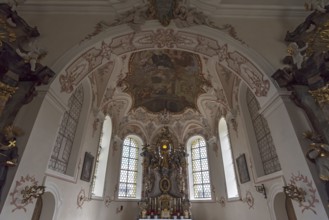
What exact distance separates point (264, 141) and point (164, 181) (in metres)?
5.81

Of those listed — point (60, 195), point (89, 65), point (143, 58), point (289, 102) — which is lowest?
point (60, 195)

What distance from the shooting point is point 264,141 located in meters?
5.96

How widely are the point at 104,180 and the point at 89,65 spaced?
A: 19.5 ft

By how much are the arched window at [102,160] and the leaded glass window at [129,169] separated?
1.61 meters

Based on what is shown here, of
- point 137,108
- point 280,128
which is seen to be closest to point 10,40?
point 280,128

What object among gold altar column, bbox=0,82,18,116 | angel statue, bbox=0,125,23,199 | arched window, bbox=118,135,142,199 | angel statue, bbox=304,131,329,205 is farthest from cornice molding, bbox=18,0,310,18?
arched window, bbox=118,135,142,199

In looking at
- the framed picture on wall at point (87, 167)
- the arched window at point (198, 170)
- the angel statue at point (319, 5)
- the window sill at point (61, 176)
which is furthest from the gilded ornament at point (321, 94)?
the arched window at point (198, 170)

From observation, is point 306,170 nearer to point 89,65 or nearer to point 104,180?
point 89,65

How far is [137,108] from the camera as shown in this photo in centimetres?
1057

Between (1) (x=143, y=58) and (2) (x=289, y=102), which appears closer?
(2) (x=289, y=102)

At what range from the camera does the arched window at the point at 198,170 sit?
407 inches

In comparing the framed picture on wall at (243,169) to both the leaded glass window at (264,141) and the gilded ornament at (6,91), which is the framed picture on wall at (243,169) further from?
the gilded ornament at (6,91)

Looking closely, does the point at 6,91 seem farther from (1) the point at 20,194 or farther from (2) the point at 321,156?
(2) the point at 321,156

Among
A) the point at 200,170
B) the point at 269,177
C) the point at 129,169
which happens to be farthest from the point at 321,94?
the point at 129,169
